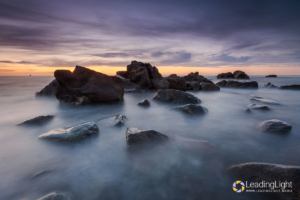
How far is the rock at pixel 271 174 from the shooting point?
168 cm

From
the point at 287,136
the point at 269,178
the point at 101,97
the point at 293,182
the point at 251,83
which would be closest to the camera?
the point at 293,182

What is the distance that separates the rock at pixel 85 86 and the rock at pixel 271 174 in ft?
20.5

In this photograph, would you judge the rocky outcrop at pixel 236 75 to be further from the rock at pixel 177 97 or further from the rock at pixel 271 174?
the rock at pixel 271 174

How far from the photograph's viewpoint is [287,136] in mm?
3264

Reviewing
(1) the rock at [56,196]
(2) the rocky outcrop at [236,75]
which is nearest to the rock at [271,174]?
(1) the rock at [56,196]

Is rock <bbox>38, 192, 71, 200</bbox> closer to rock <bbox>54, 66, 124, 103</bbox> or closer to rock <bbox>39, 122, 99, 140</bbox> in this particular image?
rock <bbox>39, 122, 99, 140</bbox>

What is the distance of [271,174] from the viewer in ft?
6.20

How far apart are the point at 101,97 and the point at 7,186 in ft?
17.6

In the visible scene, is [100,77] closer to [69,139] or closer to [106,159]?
[69,139]

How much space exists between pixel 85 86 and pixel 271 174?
7.12 m

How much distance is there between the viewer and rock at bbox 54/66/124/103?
7.00 m

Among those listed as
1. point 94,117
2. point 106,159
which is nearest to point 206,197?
point 106,159

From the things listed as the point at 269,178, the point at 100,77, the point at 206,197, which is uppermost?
the point at 100,77

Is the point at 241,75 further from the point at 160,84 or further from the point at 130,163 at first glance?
the point at 130,163
